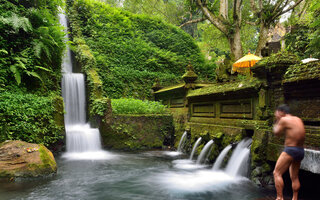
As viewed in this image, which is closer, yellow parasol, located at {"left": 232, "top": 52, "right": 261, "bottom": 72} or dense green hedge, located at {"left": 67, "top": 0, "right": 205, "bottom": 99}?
yellow parasol, located at {"left": 232, "top": 52, "right": 261, "bottom": 72}

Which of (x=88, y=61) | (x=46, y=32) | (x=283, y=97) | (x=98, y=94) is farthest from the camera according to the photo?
(x=88, y=61)

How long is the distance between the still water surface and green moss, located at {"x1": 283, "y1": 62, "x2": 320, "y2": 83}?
285cm

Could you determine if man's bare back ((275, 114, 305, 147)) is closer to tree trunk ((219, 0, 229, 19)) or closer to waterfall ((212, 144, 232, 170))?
waterfall ((212, 144, 232, 170))

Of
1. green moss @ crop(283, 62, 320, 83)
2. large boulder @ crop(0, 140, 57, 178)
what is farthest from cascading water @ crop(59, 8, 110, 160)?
green moss @ crop(283, 62, 320, 83)

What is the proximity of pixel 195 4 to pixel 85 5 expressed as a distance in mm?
9145

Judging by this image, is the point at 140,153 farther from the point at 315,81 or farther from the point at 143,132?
the point at 315,81

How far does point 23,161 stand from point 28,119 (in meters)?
2.43

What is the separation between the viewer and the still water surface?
5.37 meters

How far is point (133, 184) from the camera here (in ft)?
20.9

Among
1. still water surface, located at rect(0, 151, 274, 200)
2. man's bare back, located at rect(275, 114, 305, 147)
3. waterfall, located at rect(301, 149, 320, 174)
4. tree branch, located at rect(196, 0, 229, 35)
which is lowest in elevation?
still water surface, located at rect(0, 151, 274, 200)

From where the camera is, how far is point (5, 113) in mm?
7598

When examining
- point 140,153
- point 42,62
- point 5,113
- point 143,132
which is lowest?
point 140,153

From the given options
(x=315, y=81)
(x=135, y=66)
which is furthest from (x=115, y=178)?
(x=135, y=66)

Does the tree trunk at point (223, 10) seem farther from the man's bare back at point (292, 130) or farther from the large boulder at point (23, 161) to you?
the large boulder at point (23, 161)
